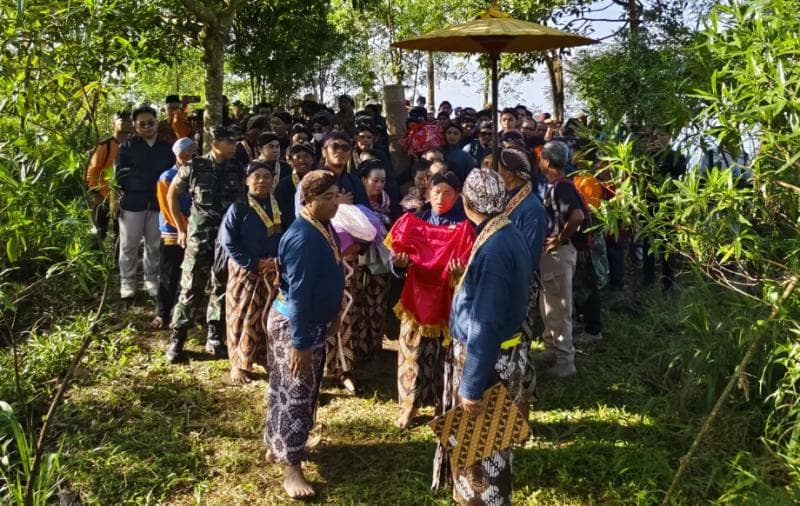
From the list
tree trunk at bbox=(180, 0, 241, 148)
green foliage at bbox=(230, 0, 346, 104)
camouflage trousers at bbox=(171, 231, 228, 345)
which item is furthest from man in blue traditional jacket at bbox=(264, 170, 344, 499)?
green foliage at bbox=(230, 0, 346, 104)

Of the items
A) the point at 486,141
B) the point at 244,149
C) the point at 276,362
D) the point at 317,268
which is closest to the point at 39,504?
the point at 276,362

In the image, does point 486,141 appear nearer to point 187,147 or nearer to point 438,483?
point 187,147

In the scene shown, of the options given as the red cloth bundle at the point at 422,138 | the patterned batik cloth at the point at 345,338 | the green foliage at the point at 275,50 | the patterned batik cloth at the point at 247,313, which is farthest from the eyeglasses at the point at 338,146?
the green foliage at the point at 275,50

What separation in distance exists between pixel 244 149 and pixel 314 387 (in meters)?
4.19

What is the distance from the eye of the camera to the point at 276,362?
351 cm

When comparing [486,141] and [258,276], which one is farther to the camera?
[486,141]

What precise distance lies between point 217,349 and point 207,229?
1007mm

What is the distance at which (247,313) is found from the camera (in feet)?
16.0

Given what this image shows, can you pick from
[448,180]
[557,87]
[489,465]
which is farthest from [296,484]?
[557,87]

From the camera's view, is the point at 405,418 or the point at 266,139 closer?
the point at 405,418

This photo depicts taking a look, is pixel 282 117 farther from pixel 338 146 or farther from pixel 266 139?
pixel 338 146

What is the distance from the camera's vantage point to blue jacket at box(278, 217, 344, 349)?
3.20 metres

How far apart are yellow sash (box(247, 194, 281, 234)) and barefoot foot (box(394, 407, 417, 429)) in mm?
1610

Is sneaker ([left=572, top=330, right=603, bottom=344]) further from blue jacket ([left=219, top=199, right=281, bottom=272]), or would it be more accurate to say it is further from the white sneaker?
the white sneaker
